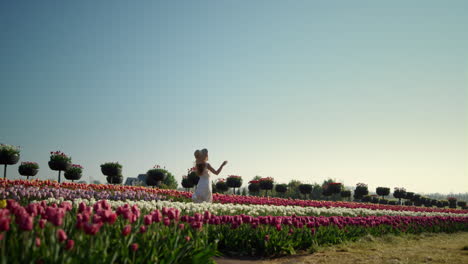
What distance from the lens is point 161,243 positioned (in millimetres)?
4641

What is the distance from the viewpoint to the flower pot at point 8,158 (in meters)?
20.6

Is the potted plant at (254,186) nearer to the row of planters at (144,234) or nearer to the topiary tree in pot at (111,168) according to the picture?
the topiary tree in pot at (111,168)

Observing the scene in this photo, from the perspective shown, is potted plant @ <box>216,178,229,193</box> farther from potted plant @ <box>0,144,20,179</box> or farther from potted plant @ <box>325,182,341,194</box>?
potted plant @ <box>0,144,20,179</box>

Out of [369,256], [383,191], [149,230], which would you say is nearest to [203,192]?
[369,256]

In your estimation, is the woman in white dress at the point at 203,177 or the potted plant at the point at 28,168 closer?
the woman in white dress at the point at 203,177

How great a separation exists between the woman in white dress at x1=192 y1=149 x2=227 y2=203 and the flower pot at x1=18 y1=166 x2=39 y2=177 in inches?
588

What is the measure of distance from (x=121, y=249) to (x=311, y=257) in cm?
431

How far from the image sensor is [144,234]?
14.7 ft

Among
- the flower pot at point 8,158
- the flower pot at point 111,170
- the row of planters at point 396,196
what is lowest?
the row of planters at point 396,196

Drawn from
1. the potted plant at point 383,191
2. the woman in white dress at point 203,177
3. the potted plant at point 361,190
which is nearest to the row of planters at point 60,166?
the woman in white dress at point 203,177

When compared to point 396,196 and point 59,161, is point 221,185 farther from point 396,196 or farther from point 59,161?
point 396,196

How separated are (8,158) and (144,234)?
67.7 ft

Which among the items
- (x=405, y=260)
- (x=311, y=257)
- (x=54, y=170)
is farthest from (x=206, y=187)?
(x=54, y=170)

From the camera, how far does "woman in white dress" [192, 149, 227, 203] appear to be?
12.3m
